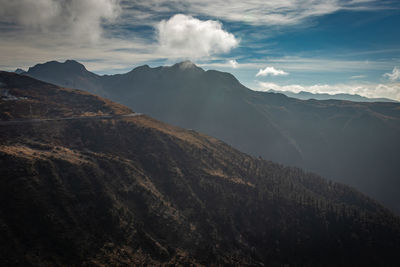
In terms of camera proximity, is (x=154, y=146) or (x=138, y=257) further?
(x=154, y=146)

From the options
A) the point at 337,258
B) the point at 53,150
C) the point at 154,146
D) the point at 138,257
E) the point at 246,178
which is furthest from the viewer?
the point at 246,178

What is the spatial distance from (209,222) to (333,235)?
9214 cm

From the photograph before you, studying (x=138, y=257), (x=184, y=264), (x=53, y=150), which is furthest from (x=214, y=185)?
(x=53, y=150)

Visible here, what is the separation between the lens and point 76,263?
67938 millimetres

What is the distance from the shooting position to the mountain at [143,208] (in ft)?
247

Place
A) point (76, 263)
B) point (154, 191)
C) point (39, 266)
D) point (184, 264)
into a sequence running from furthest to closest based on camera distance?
point (154, 191) → point (184, 264) → point (76, 263) → point (39, 266)

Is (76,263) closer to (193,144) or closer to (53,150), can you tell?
(53,150)

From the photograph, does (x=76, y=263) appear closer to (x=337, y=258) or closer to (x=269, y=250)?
(x=269, y=250)

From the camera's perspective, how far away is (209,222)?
126 meters

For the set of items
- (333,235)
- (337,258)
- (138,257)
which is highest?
(138,257)

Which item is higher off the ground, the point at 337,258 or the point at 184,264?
the point at 184,264

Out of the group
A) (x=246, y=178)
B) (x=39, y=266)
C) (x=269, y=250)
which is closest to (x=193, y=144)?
(x=246, y=178)

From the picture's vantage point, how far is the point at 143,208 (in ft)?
356

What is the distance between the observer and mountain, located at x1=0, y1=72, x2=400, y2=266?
7525cm
